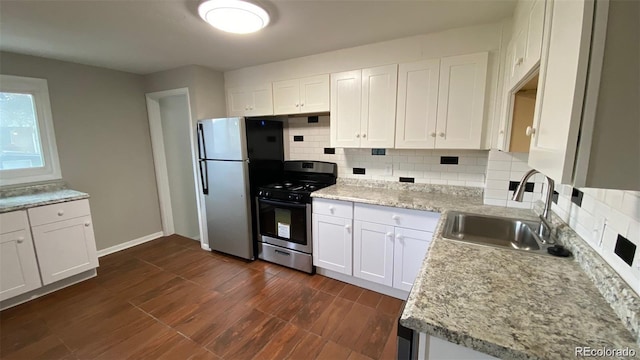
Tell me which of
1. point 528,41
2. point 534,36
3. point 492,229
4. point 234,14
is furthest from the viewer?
point 492,229

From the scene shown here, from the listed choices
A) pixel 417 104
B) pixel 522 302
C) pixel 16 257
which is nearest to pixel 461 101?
pixel 417 104

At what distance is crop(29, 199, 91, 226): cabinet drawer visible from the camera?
2361mm

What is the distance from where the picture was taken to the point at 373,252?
2.36 metres

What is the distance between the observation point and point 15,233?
88.7 inches

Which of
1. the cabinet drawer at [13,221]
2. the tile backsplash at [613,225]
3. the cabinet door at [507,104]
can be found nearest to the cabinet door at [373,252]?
the cabinet door at [507,104]

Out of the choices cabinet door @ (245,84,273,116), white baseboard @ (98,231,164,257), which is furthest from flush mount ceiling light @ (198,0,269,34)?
white baseboard @ (98,231,164,257)

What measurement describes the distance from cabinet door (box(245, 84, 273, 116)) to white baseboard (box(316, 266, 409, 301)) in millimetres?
1941

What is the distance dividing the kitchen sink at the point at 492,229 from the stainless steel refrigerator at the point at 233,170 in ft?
6.86

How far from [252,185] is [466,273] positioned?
2.38 metres

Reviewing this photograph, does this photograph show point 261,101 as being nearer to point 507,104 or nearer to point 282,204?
point 282,204

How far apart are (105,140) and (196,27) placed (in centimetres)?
225

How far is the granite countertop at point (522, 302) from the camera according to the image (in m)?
0.71

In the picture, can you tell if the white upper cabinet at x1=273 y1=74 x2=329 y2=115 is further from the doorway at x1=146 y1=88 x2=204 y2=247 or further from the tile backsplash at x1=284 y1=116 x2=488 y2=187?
the doorway at x1=146 y1=88 x2=204 y2=247

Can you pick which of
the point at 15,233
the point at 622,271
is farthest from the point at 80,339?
the point at 622,271
